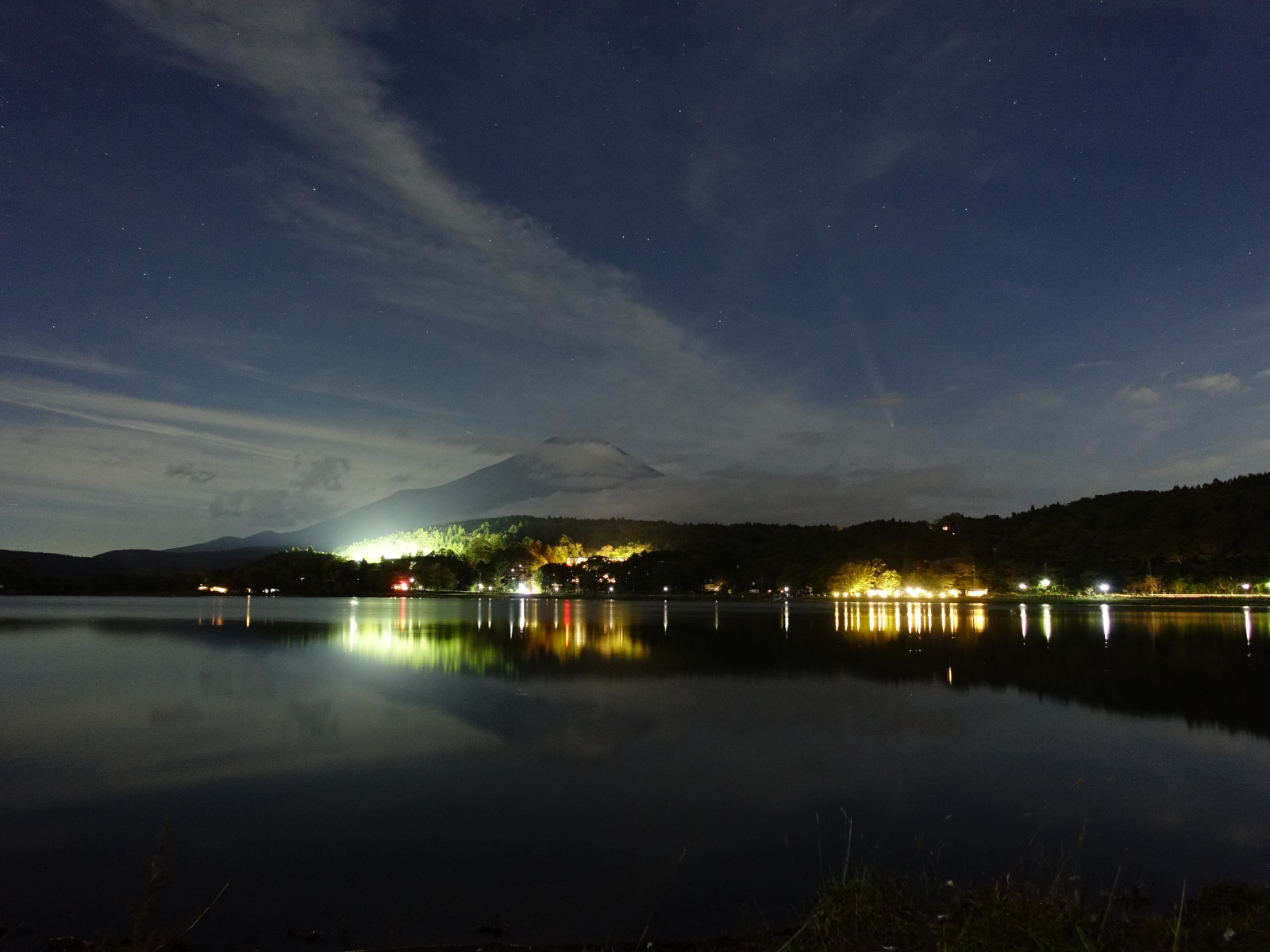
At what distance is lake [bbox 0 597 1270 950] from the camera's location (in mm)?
7066

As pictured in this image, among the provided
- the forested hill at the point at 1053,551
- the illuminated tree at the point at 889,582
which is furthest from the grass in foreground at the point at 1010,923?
the illuminated tree at the point at 889,582

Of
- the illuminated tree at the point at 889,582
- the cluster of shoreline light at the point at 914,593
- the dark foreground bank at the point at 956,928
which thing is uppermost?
the dark foreground bank at the point at 956,928

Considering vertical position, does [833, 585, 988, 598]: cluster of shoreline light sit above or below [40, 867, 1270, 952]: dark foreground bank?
below

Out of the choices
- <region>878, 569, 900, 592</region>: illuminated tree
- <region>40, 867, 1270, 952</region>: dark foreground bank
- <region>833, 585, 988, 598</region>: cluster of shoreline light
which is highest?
<region>40, 867, 1270, 952</region>: dark foreground bank

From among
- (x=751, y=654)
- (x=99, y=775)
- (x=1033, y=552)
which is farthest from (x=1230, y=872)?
(x=1033, y=552)

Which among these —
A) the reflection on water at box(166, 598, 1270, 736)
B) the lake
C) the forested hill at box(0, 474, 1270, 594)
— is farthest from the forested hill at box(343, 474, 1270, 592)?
the lake

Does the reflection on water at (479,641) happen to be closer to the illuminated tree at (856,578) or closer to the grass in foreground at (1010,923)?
the grass in foreground at (1010,923)

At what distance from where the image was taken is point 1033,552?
112 m

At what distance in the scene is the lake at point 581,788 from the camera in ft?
23.2

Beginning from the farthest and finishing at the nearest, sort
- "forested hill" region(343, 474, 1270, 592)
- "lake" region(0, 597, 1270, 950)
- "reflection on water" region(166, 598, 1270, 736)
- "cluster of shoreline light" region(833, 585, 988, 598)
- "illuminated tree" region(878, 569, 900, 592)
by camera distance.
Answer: "illuminated tree" region(878, 569, 900, 592)
"cluster of shoreline light" region(833, 585, 988, 598)
"forested hill" region(343, 474, 1270, 592)
"reflection on water" region(166, 598, 1270, 736)
"lake" region(0, 597, 1270, 950)

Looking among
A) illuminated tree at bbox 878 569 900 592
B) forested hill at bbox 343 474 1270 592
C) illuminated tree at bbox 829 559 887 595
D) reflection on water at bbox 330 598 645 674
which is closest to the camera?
reflection on water at bbox 330 598 645 674

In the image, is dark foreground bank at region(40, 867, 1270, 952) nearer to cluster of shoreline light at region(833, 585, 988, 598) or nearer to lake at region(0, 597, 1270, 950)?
lake at region(0, 597, 1270, 950)

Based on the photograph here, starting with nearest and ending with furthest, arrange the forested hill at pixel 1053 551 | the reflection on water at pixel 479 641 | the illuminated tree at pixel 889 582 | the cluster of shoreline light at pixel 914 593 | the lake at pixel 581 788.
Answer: the lake at pixel 581 788, the reflection on water at pixel 479 641, the forested hill at pixel 1053 551, the cluster of shoreline light at pixel 914 593, the illuminated tree at pixel 889 582

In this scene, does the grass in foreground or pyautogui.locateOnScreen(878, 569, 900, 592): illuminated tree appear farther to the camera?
pyautogui.locateOnScreen(878, 569, 900, 592): illuminated tree
